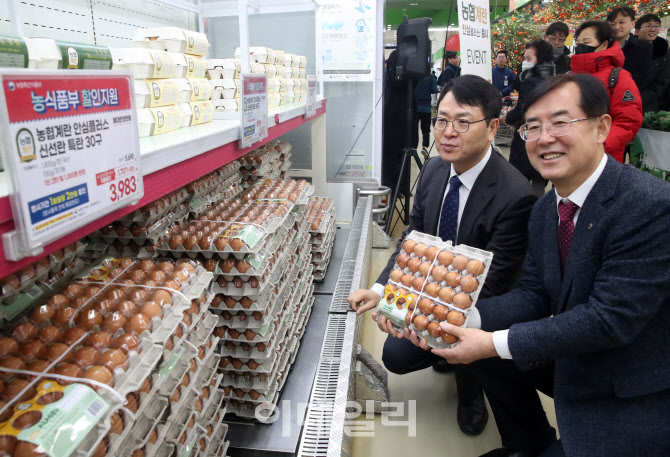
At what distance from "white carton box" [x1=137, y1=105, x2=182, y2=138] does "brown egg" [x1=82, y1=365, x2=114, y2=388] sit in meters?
0.90

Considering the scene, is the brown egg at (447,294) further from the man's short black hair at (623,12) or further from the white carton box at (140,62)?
the man's short black hair at (623,12)

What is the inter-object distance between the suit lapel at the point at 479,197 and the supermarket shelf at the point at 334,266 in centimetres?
136

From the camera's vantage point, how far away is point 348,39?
170 inches

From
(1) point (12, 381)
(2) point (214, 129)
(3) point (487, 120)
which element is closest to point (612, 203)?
(3) point (487, 120)

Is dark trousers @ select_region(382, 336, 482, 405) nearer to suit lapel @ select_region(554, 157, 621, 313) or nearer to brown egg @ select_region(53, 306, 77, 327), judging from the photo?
suit lapel @ select_region(554, 157, 621, 313)

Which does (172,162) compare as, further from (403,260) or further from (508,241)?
(508,241)

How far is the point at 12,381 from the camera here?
3.19ft

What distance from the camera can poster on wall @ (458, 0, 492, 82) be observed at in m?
3.16

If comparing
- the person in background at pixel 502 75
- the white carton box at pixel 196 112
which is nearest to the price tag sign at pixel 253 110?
the white carton box at pixel 196 112

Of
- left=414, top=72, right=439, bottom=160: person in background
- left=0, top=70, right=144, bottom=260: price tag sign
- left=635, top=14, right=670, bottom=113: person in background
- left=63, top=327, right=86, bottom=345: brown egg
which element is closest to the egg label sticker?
left=63, top=327, right=86, bottom=345: brown egg

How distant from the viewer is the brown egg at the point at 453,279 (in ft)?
5.34

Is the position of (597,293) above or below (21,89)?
below

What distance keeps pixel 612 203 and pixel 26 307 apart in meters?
1.67

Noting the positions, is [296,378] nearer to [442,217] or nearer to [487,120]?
[442,217]
